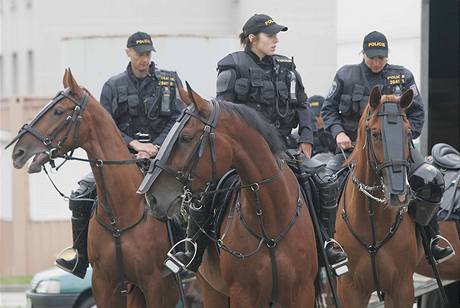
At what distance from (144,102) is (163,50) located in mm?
7125

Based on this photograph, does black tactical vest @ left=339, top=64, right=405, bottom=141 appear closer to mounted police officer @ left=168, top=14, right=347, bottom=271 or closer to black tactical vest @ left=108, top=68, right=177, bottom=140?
mounted police officer @ left=168, top=14, right=347, bottom=271

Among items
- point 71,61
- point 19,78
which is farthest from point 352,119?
point 19,78

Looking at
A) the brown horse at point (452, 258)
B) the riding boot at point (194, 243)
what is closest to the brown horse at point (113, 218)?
the riding boot at point (194, 243)

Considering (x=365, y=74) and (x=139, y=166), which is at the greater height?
(x=365, y=74)

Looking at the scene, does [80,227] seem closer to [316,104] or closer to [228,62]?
[228,62]

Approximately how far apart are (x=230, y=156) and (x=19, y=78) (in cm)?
3308

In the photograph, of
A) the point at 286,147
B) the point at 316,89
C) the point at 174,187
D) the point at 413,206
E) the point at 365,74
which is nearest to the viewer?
the point at 174,187

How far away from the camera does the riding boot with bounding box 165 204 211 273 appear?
9477 millimetres

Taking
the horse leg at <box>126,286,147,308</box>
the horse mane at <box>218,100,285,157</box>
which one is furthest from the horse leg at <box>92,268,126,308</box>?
the horse mane at <box>218,100,285,157</box>

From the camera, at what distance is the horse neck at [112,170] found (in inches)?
400

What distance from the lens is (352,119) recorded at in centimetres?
1138

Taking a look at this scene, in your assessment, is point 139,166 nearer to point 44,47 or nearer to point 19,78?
point 44,47

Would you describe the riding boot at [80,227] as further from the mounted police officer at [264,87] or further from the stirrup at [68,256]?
the mounted police officer at [264,87]

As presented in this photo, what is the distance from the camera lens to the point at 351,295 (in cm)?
1035
